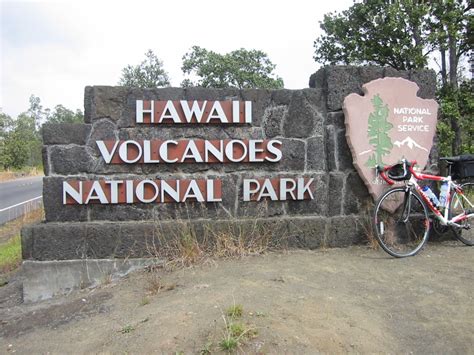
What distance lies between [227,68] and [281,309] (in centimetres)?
3261

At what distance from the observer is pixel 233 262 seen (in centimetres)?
427

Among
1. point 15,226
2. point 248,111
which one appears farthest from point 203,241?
point 15,226

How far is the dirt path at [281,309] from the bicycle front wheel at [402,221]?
0.24 m

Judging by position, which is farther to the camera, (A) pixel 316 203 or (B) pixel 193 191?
(A) pixel 316 203

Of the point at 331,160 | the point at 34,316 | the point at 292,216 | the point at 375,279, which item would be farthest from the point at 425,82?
the point at 34,316

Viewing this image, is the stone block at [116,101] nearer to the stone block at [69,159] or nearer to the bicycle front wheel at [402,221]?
the stone block at [69,159]

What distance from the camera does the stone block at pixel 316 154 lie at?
4707 mm

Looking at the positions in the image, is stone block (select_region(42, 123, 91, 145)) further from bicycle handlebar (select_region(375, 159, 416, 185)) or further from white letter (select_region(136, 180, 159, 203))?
bicycle handlebar (select_region(375, 159, 416, 185))

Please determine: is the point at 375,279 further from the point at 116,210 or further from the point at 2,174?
the point at 2,174

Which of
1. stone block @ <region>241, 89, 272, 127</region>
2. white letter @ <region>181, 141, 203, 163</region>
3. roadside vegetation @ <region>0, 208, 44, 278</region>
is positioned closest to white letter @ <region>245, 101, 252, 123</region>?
stone block @ <region>241, 89, 272, 127</region>

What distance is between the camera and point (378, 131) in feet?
15.3

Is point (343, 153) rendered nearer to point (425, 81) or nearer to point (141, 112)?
point (425, 81)

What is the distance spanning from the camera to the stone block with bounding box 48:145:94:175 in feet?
14.4

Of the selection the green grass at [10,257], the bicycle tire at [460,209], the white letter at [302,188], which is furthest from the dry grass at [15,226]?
the bicycle tire at [460,209]
